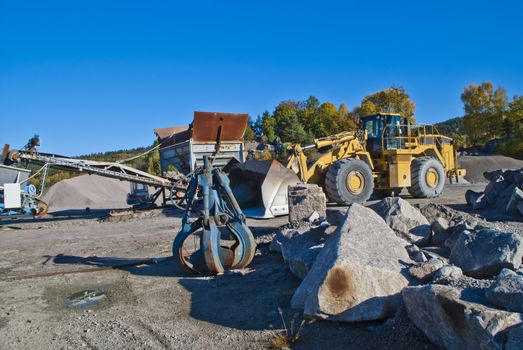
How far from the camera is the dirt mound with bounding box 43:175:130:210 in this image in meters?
23.9

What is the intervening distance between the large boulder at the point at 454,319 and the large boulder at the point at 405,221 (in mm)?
2405

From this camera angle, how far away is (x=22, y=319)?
4.09m

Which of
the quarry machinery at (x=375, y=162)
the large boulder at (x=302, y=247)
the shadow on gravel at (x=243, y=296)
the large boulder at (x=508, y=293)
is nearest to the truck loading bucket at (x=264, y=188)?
the quarry machinery at (x=375, y=162)

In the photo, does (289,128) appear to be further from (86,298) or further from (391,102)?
(86,298)

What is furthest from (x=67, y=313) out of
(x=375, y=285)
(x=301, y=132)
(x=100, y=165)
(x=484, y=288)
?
(x=301, y=132)

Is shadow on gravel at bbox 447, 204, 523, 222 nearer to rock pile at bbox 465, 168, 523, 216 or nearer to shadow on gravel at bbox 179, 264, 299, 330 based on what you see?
rock pile at bbox 465, 168, 523, 216

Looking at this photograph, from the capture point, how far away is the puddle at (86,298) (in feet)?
14.7

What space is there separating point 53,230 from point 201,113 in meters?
4.22

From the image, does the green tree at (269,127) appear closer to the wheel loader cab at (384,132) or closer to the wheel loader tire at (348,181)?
the wheel loader cab at (384,132)

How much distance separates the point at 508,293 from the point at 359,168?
8.45 m

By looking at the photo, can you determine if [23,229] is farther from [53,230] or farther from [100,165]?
[100,165]

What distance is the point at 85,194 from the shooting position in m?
25.9

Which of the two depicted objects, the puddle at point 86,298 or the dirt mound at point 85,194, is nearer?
the puddle at point 86,298

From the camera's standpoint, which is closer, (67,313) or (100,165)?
(67,313)
